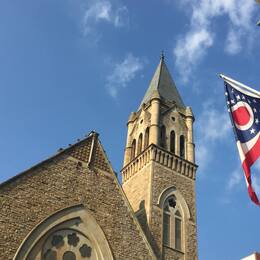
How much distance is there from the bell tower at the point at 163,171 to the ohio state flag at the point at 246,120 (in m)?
10.5

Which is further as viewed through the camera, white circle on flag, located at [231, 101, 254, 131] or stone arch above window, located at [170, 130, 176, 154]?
stone arch above window, located at [170, 130, 176, 154]

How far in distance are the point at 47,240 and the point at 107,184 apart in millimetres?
3850

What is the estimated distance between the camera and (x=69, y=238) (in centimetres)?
1631

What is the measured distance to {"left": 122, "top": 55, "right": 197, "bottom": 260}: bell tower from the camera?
2188cm

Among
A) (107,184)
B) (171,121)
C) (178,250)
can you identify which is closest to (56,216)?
(107,184)

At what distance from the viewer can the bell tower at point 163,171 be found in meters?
21.9

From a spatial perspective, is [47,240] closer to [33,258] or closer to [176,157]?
[33,258]

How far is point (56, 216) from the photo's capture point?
16.2 meters

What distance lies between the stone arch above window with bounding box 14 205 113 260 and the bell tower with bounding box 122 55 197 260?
4.86 metres

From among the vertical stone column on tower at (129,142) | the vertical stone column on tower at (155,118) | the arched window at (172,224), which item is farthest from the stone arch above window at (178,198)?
the vertical stone column on tower at (129,142)

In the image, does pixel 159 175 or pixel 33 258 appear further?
pixel 159 175

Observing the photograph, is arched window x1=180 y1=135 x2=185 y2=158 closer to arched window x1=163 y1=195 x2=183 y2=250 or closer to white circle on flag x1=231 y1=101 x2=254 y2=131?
arched window x1=163 y1=195 x2=183 y2=250

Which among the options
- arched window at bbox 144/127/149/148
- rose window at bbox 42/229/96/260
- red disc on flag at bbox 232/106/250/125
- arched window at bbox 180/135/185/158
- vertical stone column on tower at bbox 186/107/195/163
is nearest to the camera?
red disc on flag at bbox 232/106/250/125

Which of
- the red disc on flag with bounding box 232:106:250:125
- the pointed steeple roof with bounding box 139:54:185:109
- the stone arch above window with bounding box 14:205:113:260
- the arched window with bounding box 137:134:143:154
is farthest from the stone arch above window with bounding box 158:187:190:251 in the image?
the red disc on flag with bounding box 232:106:250:125
